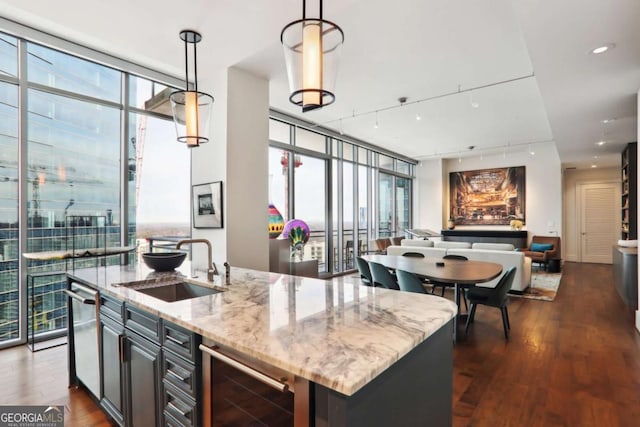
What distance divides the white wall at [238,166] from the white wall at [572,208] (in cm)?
964

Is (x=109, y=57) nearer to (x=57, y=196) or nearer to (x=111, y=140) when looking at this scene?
(x=111, y=140)

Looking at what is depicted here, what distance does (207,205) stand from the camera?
3.87 meters

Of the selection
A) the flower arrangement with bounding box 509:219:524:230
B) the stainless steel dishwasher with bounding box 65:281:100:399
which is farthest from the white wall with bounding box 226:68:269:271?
the flower arrangement with bounding box 509:219:524:230

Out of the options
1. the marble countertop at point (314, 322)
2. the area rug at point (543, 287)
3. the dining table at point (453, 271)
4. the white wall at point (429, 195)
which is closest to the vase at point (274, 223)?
the dining table at point (453, 271)

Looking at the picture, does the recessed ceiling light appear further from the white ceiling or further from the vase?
the vase

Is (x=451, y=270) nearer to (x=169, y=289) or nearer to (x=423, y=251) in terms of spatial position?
(x=423, y=251)

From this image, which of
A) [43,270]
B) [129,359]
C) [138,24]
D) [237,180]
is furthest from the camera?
[237,180]

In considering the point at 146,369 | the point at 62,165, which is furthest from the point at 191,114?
the point at 62,165

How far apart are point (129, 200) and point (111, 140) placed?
2.40 feet

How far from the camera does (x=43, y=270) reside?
138 inches

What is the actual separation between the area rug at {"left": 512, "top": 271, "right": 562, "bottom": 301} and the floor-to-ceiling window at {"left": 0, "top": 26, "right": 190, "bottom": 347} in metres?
5.79

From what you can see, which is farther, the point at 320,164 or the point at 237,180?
the point at 320,164

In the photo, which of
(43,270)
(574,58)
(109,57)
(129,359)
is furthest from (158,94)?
(574,58)

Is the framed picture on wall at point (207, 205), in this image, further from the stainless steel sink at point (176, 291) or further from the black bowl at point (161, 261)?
the stainless steel sink at point (176, 291)
